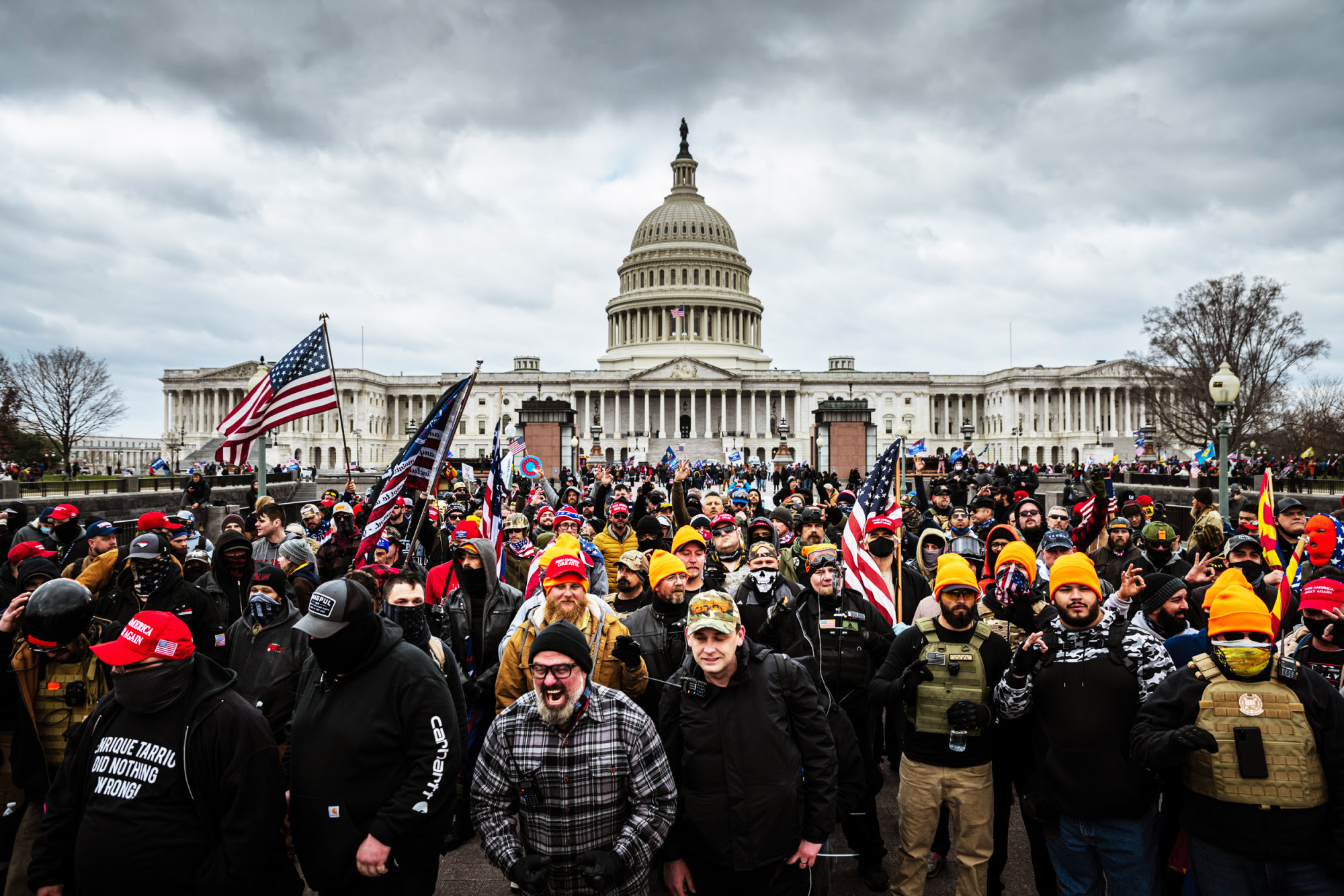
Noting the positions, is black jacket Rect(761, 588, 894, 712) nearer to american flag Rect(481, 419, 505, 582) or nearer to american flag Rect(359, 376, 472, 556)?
american flag Rect(359, 376, 472, 556)

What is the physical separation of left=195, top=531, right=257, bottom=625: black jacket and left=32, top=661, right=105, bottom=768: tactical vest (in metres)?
1.93

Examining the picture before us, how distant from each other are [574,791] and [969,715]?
7.15 ft

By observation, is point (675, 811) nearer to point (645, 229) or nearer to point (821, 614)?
point (821, 614)

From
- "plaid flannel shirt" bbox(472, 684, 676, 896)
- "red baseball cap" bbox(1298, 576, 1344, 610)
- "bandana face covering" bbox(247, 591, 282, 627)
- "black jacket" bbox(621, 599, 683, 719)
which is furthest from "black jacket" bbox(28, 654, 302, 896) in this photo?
"red baseball cap" bbox(1298, 576, 1344, 610)

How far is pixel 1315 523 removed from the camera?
20.9 feet

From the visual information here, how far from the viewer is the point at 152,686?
3387mm

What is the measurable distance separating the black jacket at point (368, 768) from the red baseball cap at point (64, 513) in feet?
23.0

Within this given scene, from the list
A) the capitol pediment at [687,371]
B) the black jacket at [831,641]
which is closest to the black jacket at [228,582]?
the black jacket at [831,641]

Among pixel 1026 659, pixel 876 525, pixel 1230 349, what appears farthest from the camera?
pixel 1230 349

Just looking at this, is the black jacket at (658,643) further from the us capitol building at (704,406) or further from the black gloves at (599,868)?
the us capitol building at (704,406)

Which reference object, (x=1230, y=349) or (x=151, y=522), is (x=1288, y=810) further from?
(x=1230, y=349)

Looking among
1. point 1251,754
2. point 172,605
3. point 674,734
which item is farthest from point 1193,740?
point 172,605

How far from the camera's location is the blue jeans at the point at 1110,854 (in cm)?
409

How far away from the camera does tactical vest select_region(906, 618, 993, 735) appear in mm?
4566
